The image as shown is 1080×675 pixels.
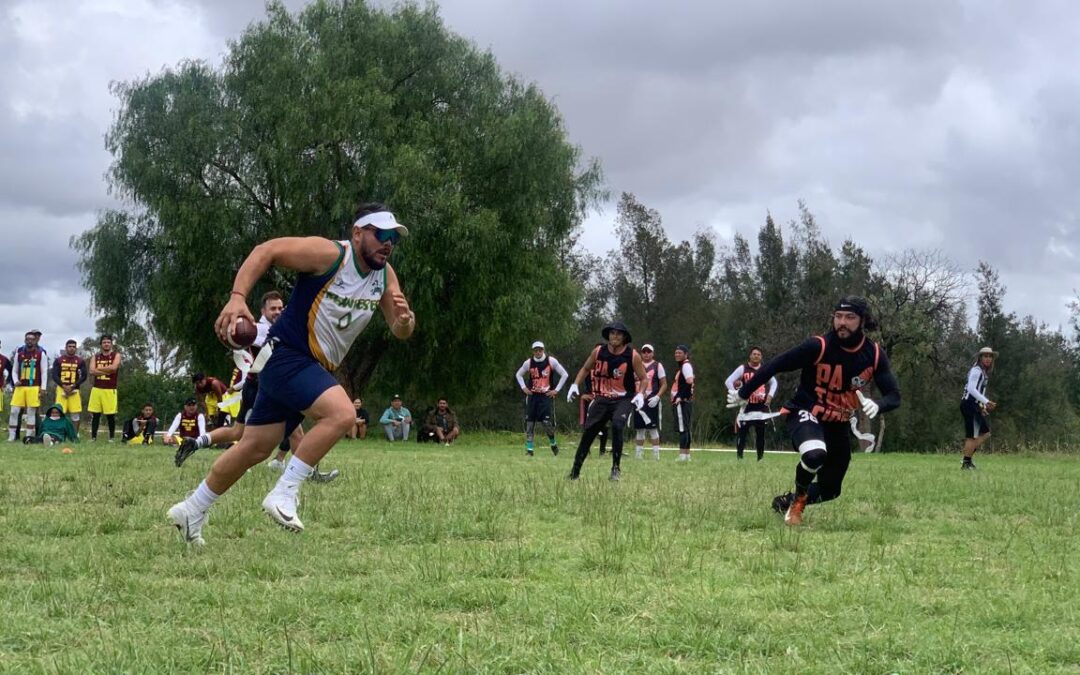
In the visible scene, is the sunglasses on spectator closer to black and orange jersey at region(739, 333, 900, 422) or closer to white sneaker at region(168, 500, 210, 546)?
white sneaker at region(168, 500, 210, 546)

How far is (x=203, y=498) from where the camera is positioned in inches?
250

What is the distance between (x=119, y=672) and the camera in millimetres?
3375

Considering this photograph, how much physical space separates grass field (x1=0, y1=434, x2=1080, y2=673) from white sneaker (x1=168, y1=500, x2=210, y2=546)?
19 cm

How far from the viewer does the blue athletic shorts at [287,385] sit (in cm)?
636

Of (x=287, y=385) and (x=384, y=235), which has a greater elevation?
(x=384, y=235)

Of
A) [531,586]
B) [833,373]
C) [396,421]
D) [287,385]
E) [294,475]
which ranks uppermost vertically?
[833,373]

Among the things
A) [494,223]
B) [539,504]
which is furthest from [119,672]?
[494,223]

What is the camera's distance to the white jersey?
654 centimetres

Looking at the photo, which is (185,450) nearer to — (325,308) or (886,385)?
(325,308)

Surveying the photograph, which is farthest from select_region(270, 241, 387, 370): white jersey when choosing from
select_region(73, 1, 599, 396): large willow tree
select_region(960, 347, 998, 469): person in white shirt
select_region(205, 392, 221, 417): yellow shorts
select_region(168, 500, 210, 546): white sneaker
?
select_region(73, 1, 599, 396): large willow tree

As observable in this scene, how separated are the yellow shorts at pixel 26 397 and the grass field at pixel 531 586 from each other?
552 inches

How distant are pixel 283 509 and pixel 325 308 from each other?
4.26ft

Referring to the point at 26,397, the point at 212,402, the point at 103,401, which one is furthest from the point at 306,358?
the point at 103,401

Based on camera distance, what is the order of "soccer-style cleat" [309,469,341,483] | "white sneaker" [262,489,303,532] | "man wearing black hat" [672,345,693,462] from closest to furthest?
"white sneaker" [262,489,303,532]
"soccer-style cleat" [309,469,341,483]
"man wearing black hat" [672,345,693,462]
